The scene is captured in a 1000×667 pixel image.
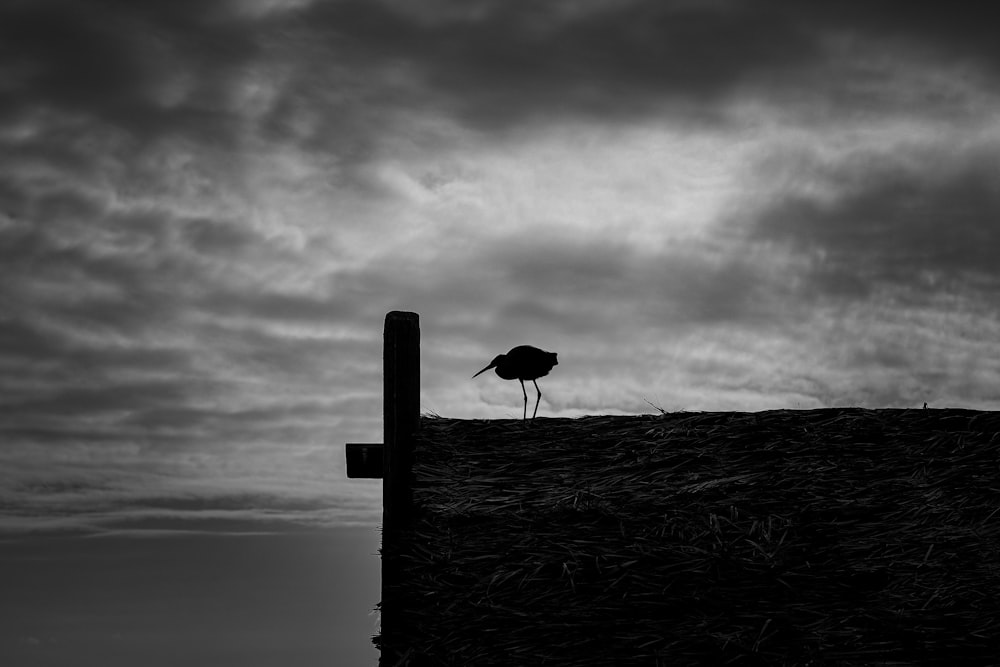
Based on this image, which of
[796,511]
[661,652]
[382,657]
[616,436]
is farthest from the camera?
[616,436]

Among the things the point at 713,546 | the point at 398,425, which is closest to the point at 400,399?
the point at 398,425

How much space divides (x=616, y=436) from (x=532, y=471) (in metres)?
0.87

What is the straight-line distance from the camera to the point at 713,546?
5.88 meters

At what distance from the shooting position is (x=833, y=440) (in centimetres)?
704

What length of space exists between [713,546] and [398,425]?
2.33m

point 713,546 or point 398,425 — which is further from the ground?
point 398,425

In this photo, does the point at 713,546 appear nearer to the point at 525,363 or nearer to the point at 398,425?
the point at 398,425

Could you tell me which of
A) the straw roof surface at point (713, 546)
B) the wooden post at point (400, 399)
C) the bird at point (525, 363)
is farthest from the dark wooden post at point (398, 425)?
the bird at point (525, 363)

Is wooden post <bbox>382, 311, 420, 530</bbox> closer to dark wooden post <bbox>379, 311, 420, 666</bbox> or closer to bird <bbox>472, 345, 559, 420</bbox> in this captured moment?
dark wooden post <bbox>379, 311, 420, 666</bbox>

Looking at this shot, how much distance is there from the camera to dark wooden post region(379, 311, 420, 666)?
243 inches

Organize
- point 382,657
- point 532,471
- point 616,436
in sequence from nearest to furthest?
point 382,657
point 532,471
point 616,436

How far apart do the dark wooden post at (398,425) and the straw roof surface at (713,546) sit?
102mm

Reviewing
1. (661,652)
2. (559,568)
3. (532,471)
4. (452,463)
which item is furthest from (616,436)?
(661,652)

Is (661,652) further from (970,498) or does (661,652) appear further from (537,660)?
(970,498)
